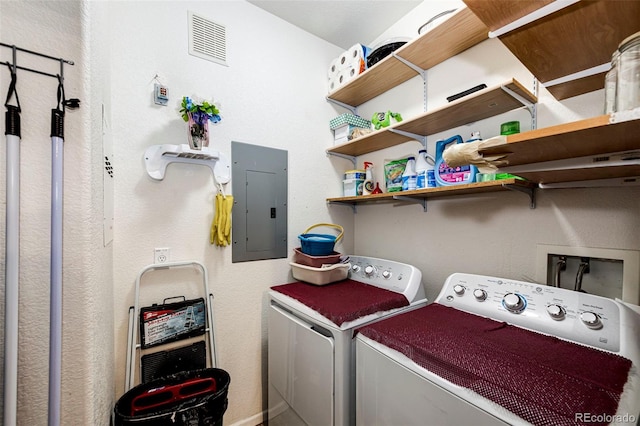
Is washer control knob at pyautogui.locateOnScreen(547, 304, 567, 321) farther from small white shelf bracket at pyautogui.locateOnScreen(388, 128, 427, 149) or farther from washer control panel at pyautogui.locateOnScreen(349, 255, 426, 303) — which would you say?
small white shelf bracket at pyautogui.locateOnScreen(388, 128, 427, 149)

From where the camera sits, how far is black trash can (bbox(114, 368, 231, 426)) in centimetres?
116

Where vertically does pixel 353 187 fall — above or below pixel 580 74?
below

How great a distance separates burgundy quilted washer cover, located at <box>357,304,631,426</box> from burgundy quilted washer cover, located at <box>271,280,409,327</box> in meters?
0.13

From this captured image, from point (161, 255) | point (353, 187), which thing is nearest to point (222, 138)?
point (161, 255)

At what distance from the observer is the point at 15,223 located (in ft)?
2.23

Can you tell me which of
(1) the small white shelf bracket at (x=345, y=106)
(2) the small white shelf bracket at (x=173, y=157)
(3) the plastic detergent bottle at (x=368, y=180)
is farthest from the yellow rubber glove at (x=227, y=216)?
(1) the small white shelf bracket at (x=345, y=106)

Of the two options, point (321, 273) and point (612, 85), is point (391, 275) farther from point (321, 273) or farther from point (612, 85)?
point (612, 85)

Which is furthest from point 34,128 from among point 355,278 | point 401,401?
point 355,278

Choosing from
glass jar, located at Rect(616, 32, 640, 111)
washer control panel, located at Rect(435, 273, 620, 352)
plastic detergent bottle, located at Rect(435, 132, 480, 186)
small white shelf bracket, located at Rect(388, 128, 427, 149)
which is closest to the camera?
glass jar, located at Rect(616, 32, 640, 111)

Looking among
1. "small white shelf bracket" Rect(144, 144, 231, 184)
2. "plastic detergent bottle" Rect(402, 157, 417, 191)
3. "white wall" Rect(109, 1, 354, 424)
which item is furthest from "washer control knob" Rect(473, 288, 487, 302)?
"small white shelf bracket" Rect(144, 144, 231, 184)

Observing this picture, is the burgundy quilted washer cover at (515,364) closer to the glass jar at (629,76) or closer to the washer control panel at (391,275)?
the washer control panel at (391,275)

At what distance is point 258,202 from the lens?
1.87 m

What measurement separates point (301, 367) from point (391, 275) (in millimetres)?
735

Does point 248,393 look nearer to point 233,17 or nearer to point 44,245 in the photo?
→ point 44,245
